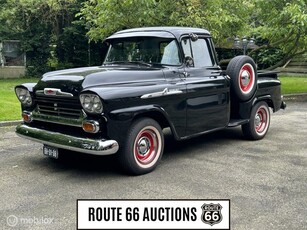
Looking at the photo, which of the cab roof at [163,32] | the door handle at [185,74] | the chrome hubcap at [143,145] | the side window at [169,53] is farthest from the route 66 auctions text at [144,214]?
the cab roof at [163,32]

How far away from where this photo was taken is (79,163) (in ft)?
19.6

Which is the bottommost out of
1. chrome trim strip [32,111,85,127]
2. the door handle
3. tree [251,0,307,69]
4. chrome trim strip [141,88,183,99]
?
chrome trim strip [32,111,85,127]

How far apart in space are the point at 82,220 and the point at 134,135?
167cm

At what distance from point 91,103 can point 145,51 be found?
176 centimetres

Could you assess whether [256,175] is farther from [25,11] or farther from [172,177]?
[25,11]

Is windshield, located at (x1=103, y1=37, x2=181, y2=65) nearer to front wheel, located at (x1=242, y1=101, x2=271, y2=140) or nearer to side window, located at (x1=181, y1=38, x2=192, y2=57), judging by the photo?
side window, located at (x1=181, y1=38, x2=192, y2=57)

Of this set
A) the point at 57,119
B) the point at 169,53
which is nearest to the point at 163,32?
the point at 169,53

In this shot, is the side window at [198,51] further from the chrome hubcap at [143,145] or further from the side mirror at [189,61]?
the chrome hubcap at [143,145]

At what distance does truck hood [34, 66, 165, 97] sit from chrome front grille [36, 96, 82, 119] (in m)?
0.14

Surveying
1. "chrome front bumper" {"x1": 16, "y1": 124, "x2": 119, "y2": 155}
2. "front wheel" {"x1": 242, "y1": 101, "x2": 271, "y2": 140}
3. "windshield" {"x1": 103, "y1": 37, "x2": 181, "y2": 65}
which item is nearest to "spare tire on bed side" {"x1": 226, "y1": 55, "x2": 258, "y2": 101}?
"front wheel" {"x1": 242, "y1": 101, "x2": 271, "y2": 140}

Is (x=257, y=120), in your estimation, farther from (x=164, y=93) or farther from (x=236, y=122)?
(x=164, y=93)

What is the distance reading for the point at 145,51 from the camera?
20.6 ft

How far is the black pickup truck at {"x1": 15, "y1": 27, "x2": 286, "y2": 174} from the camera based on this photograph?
4.97 meters

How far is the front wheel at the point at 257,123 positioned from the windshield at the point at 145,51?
209 centimetres
